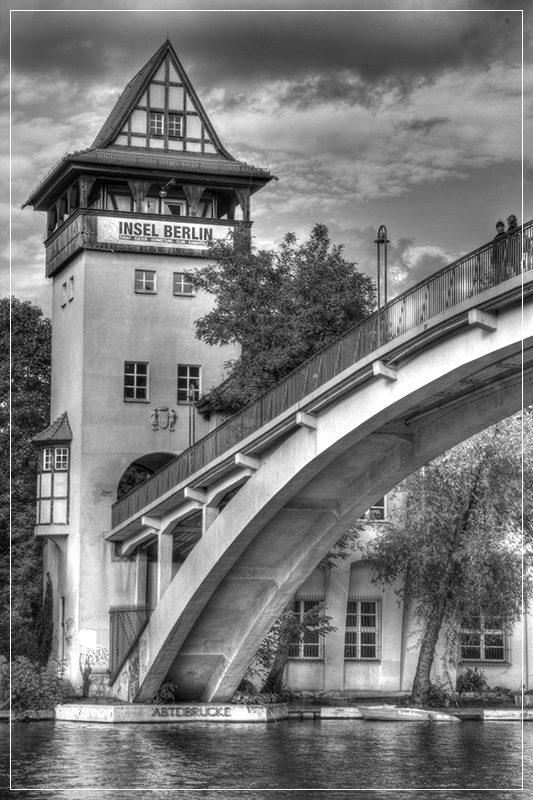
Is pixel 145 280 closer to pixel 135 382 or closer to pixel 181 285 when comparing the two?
pixel 181 285

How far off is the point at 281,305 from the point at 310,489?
20.3 ft

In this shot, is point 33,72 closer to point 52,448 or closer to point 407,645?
point 52,448

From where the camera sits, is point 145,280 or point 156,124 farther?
point 156,124

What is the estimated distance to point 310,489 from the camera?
37.8 m

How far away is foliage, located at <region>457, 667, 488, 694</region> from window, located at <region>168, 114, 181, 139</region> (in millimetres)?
18353

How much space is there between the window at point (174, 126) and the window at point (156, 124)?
275mm

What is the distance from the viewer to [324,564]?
1764 inches

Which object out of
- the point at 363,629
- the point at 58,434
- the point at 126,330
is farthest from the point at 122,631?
the point at 126,330

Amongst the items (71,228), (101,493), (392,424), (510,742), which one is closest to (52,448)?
(101,493)

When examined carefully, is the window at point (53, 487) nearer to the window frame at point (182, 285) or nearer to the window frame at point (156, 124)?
the window frame at point (182, 285)

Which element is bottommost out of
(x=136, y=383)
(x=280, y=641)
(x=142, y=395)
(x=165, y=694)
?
(x=165, y=694)

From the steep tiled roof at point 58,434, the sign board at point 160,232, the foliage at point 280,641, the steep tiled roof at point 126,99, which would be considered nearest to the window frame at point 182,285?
the sign board at point 160,232

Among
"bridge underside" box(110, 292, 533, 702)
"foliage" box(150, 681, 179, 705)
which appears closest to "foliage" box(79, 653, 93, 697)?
"bridge underside" box(110, 292, 533, 702)

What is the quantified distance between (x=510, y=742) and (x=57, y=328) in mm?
20834
